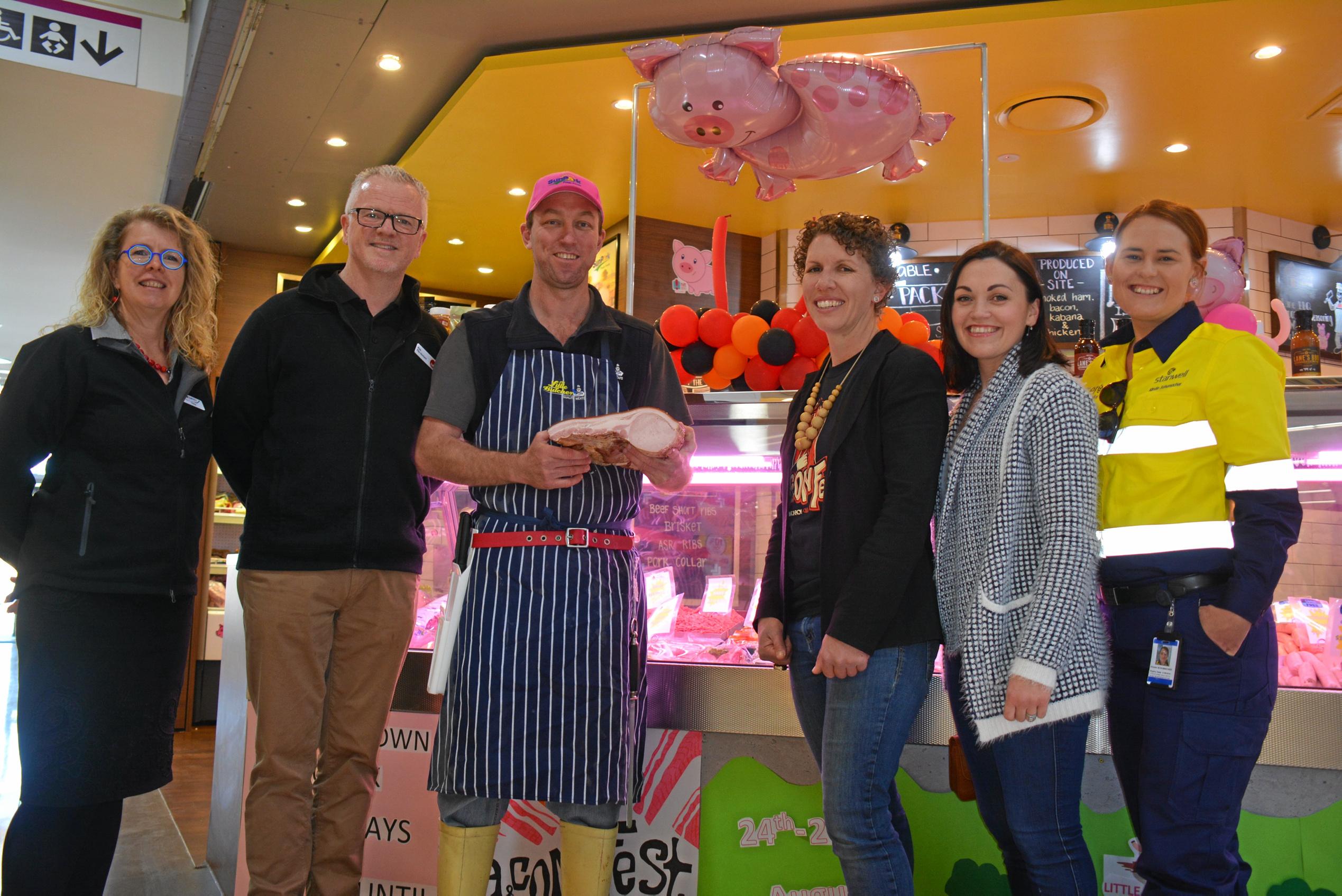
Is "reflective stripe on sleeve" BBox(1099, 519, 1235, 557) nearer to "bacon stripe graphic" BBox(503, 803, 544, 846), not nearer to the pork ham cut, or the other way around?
the pork ham cut

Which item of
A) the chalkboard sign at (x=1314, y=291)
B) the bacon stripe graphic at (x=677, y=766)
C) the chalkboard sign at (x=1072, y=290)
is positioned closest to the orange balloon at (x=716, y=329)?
the bacon stripe graphic at (x=677, y=766)

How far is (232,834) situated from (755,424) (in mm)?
2214

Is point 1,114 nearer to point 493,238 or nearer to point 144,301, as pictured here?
point 493,238

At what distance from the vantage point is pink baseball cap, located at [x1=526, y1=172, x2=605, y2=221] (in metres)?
2.12

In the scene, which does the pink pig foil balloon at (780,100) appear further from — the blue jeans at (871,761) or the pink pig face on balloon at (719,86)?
the blue jeans at (871,761)

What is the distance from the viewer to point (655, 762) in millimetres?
2500

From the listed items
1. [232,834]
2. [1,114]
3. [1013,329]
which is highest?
[1,114]

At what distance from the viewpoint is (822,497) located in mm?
1927

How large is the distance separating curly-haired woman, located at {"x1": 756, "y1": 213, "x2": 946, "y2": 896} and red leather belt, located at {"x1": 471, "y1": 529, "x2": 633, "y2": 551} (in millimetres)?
407

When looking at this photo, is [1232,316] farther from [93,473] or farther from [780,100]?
[93,473]

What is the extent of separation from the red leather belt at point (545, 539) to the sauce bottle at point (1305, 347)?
2.53 meters

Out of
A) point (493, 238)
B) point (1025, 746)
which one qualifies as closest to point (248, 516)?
point (1025, 746)

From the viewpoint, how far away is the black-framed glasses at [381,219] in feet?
7.65

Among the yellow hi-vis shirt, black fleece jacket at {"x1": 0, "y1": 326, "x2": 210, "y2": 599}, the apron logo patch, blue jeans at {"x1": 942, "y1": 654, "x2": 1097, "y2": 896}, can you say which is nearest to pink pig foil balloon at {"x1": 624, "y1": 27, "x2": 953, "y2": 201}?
the apron logo patch
